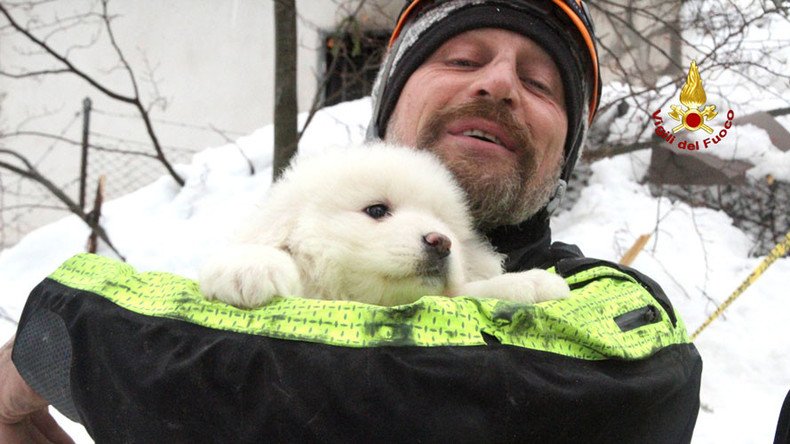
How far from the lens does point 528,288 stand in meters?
1.47

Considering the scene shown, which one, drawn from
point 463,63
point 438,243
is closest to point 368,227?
point 438,243

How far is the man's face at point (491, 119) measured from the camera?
81.7 inches

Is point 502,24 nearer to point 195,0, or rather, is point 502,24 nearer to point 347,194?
point 347,194

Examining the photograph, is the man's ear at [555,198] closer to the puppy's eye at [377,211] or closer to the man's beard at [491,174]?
the man's beard at [491,174]

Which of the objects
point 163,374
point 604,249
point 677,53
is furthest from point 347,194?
point 677,53

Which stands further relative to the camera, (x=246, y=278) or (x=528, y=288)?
(x=528, y=288)

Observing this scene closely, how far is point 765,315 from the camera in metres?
5.32

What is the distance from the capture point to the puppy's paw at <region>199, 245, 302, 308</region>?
1.26 meters

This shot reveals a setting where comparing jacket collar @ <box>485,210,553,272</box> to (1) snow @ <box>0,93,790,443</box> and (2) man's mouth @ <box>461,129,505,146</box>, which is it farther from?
(1) snow @ <box>0,93,790,443</box>

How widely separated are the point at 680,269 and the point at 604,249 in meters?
0.67

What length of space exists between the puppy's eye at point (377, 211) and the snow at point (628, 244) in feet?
10.0

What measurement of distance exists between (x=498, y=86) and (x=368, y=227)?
749 millimetres

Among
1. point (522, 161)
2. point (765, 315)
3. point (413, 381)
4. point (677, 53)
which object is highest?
point (677, 53)

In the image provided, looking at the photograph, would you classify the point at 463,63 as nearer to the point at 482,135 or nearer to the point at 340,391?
the point at 482,135
